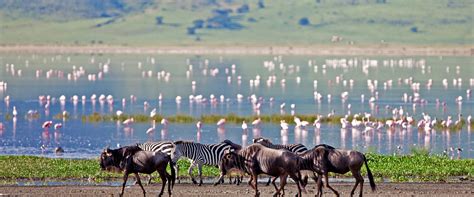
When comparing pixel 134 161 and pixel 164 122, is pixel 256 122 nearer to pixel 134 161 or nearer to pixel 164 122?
pixel 164 122

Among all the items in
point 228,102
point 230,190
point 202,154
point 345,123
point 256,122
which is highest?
point 202,154

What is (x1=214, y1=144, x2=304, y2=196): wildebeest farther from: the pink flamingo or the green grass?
the pink flamingo

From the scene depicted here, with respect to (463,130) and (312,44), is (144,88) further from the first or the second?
(312,44)

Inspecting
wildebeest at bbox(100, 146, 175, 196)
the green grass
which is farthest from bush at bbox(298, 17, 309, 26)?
wildebeest at bbox(100, 146, 175, 196)

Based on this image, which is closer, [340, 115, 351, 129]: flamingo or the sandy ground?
[340, 115, 351, 129]: flamingo

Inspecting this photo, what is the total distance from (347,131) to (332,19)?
12501cm

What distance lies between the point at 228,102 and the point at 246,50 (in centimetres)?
8898

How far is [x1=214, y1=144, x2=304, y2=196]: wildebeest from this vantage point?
1756cm

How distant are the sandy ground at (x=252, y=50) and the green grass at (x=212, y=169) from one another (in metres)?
110

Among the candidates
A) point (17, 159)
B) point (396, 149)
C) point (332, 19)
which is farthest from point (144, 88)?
point (332, 19)

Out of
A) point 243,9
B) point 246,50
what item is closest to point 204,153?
point 246,50

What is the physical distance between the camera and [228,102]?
171 ft

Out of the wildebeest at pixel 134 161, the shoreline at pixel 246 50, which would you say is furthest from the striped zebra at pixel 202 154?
the shoreline at pixel 246 50

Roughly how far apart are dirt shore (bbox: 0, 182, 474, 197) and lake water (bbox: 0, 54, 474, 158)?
8758mm
